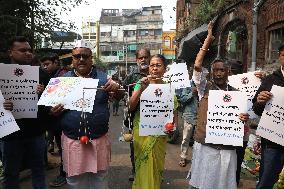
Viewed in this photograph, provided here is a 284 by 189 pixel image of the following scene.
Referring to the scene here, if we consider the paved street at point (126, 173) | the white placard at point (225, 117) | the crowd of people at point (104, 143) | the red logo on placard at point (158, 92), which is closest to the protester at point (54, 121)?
the paved street at point (126, 173)

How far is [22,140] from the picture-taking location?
4.21m

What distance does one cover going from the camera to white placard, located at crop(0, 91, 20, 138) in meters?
3.78

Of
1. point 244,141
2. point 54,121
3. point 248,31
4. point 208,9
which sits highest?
point 208,9

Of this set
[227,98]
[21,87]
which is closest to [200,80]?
[227,98]

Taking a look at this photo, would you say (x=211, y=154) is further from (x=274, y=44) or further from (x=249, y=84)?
(x=274, y=44)

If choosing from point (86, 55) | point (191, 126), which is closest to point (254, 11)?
point (191, 126)

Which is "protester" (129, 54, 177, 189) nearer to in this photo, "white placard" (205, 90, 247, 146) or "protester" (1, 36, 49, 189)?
"white placard" (205, 90, 247, 146)

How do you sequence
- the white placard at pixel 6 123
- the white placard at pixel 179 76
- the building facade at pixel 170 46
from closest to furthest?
the white placard at pixel 6 123 < the white placard at pixel 179 76 < the building facade at pixel 170 46

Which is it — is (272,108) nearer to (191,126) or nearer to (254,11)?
(191,126)

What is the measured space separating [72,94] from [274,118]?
225 centimetres

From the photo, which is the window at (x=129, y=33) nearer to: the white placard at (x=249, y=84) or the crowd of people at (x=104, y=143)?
the white placard at (x=249, y=84)

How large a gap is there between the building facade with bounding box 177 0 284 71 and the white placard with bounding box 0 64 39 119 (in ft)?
23.0

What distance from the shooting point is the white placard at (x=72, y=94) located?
380cm

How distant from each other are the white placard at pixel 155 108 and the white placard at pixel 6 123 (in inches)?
59.4
